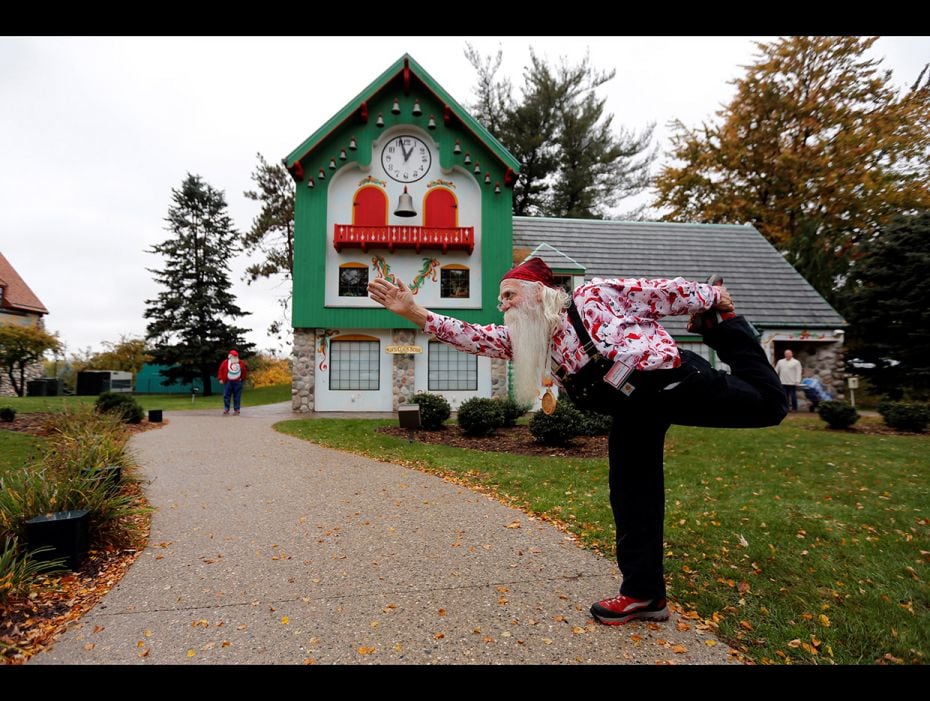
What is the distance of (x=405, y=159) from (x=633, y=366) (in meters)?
15.3

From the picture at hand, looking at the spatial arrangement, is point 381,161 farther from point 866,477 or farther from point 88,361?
point 88,361

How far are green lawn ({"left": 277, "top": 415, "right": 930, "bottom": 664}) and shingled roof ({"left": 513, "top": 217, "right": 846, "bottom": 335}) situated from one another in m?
8.24

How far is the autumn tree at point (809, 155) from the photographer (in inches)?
865

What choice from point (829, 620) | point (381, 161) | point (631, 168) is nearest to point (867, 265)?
point (631, 168)

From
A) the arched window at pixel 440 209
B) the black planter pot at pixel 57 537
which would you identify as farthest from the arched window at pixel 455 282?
the black planter pot at pixel 57 537

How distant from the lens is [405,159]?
52.4ft

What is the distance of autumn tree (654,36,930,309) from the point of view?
22.0 meters

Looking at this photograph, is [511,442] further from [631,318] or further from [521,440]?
[631,318]

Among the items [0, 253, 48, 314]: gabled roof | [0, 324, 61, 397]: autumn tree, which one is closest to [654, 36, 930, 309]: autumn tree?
[0, 324, 61, 397]: autumn tree

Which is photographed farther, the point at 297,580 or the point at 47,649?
the point at 297,580

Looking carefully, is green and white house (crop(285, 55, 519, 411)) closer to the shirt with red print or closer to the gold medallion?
the gold medallion

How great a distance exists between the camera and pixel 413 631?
2.71 meters
